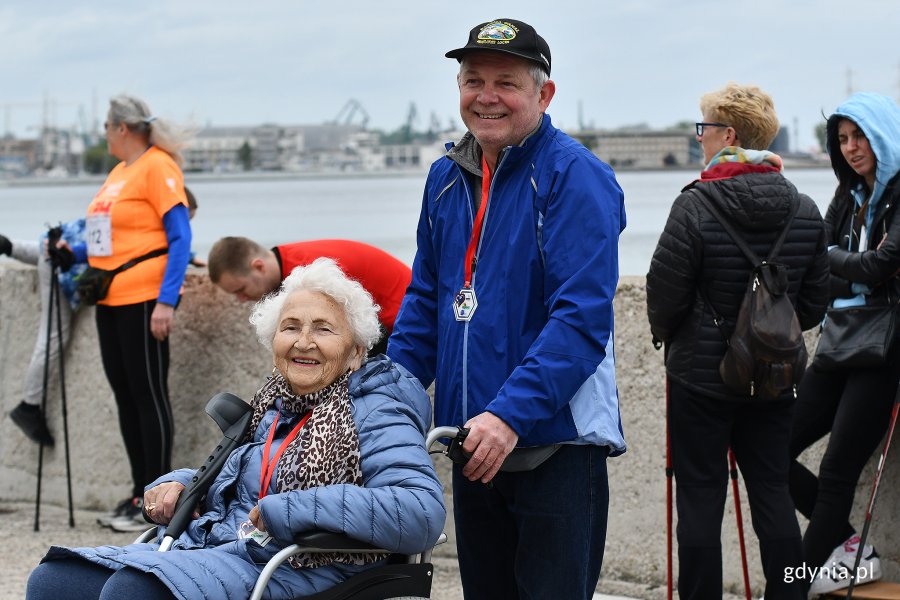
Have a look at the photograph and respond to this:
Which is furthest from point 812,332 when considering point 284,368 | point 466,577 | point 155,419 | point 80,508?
point 80,508

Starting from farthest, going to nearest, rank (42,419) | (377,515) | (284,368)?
1. (42,419)
2. (284,368)
3. (377,515)

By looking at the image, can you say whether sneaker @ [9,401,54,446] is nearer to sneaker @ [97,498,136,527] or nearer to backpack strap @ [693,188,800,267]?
sneaker @ [97,498,136,527]

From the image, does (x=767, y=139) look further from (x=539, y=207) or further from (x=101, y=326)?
(x=101, y=326)

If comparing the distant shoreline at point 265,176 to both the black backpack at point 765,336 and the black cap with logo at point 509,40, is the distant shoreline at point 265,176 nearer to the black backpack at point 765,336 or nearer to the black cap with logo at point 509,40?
the black backpack at point 765,336

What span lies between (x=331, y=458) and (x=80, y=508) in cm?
367

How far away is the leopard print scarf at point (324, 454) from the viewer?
2951 millimetres

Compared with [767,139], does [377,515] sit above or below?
below

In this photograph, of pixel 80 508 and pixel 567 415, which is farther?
pixel 80 508

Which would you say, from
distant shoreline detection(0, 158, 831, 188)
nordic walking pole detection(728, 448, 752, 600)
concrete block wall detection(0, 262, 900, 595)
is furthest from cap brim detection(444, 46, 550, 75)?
distant shoreline detection(0, 158, 831, 188)

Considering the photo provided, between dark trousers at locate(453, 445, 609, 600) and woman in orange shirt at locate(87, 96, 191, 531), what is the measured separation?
284 centimetres

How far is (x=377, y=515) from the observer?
9.26 feet

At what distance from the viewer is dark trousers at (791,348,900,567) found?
4.20 m

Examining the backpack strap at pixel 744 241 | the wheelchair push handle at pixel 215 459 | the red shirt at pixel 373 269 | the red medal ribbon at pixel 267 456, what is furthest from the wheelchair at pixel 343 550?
the red shirt at pixel 373 269

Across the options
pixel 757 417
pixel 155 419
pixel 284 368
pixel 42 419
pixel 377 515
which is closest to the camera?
pixel 377 515
